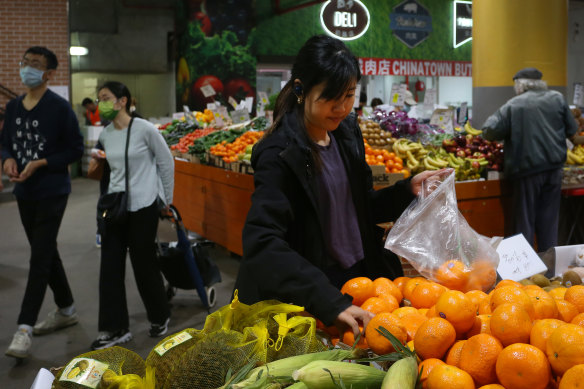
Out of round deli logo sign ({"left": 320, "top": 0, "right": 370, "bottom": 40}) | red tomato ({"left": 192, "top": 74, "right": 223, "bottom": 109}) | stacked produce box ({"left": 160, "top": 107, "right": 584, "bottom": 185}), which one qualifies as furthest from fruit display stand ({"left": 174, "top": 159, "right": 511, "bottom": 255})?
round deli logo sign ({"left": 320, "top": 0, "right": 370, "bottom": 40})

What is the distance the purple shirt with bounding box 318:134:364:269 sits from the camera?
212 cm

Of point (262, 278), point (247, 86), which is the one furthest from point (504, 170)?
point (247, 86)

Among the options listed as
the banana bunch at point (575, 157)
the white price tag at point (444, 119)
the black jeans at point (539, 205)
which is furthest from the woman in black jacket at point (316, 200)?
the white price tag at point (444, 119)

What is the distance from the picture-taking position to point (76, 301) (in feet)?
17.7

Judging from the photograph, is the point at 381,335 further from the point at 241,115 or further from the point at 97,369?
the point at 241,115

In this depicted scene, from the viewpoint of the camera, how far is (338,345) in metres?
1.75

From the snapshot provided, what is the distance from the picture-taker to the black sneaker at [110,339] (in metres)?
4.21

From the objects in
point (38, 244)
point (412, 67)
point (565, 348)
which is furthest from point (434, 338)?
point (412, 67)

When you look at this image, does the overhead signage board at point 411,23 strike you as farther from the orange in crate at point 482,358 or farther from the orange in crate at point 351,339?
the orange in crate at point 482,358

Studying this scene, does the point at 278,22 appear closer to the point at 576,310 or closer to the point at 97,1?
the point at 97,1

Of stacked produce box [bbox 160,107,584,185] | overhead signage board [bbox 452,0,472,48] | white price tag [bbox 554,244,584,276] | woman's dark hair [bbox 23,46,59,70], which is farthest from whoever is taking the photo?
overhead signage board [bbox 452,0,472,48]

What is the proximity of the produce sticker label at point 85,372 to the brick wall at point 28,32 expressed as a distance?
1223cm

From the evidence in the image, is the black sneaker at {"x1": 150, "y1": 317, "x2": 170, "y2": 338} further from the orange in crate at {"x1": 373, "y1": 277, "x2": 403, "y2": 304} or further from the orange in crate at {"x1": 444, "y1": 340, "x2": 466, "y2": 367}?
the orange in crate at {"x1": 444, "y1": 340, "x2": 466, "y2": 367}

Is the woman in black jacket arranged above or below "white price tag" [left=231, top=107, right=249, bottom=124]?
below
